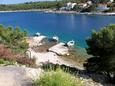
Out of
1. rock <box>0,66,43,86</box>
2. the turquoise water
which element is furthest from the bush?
the turquoise water

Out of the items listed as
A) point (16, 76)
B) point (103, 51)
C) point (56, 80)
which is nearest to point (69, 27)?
point (103, 51)

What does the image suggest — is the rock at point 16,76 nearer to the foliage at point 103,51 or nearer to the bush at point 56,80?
the bush at point 56,80

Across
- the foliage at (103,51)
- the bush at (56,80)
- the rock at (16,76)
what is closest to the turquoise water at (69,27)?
the foliage at (103,51)

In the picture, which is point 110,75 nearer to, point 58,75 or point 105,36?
point 105,36

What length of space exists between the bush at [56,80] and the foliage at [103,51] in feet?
54.9

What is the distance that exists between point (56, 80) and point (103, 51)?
1829 centimetres

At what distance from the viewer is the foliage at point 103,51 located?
83.1ft

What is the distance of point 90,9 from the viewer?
168 meters

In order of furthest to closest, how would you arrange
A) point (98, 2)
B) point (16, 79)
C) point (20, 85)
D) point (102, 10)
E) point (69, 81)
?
1. point (98, 2)
2. point (102, 10)
3. point (16, 79)
4. point (20, 85)
5. point (69, 81)

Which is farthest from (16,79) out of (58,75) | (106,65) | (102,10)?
(102,10)

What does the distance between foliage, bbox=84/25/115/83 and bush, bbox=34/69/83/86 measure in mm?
16735

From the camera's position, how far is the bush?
Result: 786 cm

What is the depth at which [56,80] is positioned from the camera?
25.9 feet

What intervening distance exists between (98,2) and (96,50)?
153m
